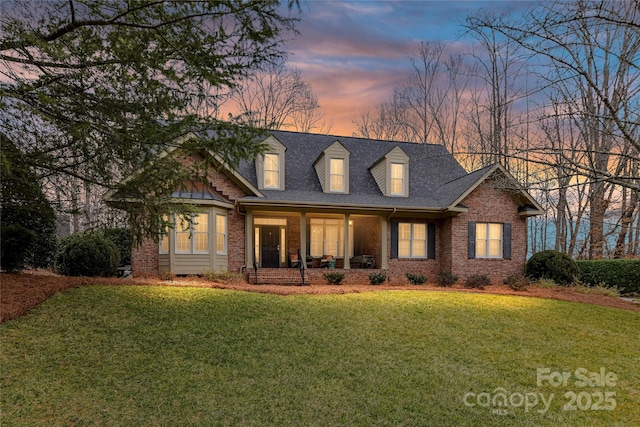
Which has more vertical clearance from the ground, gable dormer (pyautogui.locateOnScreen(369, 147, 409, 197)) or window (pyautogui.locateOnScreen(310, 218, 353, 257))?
gable dormer (pyautogui.locateOnScreen(369, 147, 409, 197))

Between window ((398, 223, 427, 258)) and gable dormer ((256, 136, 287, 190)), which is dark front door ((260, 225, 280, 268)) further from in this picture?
window ((398, 223, 427, 258))

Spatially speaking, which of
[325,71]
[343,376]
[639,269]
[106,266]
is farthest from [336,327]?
[639,269]

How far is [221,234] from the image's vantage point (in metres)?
13.9

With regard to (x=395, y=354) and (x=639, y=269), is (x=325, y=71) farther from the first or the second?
(x=639, y=269)

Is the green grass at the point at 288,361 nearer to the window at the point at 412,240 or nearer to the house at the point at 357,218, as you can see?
the house at the point at 357,218

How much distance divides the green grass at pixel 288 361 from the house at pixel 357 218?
495 centimetres

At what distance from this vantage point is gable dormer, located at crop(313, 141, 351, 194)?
16172 mm

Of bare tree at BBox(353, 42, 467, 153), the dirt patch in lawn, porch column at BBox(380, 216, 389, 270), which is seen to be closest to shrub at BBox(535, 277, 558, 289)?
the dirt patch in lawn

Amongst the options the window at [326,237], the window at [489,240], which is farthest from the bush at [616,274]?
the window at [326,237]

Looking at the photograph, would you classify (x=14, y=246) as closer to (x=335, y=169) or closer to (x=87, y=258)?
(x=87, y=258)

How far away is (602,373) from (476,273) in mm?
9953

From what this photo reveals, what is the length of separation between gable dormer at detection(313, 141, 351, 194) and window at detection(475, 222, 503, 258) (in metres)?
6.21

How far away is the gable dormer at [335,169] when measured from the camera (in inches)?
637

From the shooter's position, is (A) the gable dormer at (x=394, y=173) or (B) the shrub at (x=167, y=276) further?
(A) the gable dormer at (x=394, y=173)
